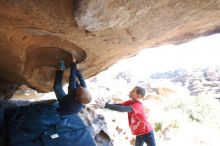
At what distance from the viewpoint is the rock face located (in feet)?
11.2

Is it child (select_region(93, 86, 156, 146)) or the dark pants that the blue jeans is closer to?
child (select_region(93, 86, 156, 146))

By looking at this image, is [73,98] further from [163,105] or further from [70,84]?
[163,105]

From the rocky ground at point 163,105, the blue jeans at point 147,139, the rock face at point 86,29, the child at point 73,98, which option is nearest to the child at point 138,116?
the blue jeans at point 147,139

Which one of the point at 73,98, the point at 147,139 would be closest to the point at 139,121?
the point at 147,139

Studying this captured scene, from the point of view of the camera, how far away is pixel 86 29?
3.94 metres

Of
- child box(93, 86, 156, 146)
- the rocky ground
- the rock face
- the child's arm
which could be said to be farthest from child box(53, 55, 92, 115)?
the rocky ground

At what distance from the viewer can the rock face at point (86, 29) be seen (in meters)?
3.40

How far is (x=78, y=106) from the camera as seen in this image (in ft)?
15.3

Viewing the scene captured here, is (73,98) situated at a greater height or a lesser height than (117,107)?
greater

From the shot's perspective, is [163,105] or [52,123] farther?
[163,105]

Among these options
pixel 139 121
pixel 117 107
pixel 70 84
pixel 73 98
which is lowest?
pixel 139 121

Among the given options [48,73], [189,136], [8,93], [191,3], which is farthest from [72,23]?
[189,136]

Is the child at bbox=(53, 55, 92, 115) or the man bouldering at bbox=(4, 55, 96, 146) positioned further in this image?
the child at bbox=(53, 55, 92, 115)

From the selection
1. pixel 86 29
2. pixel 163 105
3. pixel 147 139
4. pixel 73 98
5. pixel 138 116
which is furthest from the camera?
pixel 163 105
